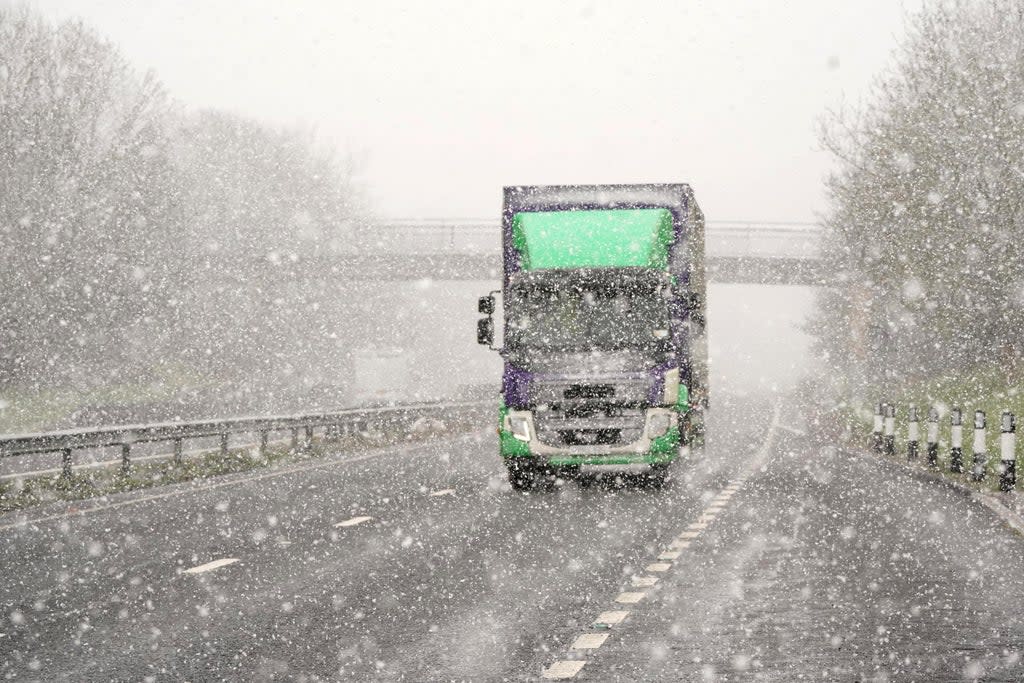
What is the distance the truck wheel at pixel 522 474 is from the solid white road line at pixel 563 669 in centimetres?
1121

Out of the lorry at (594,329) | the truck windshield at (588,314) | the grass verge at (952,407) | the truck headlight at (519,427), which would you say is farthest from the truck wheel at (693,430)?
the grass verge at (952,407)

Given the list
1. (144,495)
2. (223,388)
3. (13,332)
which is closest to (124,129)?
(13,332)

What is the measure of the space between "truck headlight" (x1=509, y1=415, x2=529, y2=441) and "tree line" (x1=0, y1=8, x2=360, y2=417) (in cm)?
2480

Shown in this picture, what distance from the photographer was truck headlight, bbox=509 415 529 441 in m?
18.4

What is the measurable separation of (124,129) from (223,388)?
16.9m

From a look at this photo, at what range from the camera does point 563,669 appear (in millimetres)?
7164

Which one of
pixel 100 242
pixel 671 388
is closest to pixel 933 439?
pixel 671 388

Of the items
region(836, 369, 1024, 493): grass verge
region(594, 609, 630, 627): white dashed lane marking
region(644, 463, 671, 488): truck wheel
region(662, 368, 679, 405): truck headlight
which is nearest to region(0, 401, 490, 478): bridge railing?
region(644, 463, 671, 488): truck wheel

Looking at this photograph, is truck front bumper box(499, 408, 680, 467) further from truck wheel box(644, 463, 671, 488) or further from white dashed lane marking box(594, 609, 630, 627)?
white dashed lane marking box(594, 609, 630, 627)

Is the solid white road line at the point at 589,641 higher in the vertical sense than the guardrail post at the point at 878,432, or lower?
higher

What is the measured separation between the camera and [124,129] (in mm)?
45531

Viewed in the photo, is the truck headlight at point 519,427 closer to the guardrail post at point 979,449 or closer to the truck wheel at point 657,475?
the truck wheel at point 657,475

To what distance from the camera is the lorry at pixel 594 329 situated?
60.3 ft

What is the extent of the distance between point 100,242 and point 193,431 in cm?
2205
